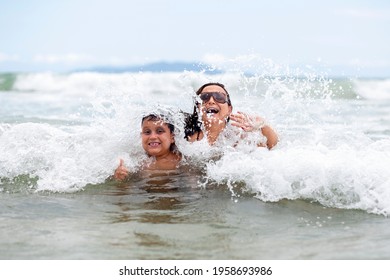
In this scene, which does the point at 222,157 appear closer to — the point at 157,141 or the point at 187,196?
the point at 157,141

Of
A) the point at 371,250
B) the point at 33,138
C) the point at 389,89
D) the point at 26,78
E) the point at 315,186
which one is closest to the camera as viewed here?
the point at 371,250

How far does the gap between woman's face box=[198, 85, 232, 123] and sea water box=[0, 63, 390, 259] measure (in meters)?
0.24

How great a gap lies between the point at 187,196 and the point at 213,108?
4.83 ft

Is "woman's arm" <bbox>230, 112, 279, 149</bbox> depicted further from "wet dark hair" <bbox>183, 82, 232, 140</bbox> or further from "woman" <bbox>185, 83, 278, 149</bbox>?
"wet dark hair" <bbox>183, 82, 232, 140</bbox>

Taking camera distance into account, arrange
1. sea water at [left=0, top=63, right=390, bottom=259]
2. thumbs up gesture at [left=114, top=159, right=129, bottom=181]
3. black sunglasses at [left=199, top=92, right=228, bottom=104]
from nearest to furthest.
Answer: sea water at [left=0, top=63, right=390, bottom=259]
thumbs up gesture at [left=114, top=159, right=129, bottom=181]
black sunglasses at [left=199, top=92, right=228, bottom=104]

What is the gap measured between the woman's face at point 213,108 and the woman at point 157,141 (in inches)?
15.6

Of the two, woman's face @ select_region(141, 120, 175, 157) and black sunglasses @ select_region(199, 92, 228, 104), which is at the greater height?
black sunglasses @ select_region(199, 92, 228, 104)

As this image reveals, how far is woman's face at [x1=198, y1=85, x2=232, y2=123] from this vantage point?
21.6ft

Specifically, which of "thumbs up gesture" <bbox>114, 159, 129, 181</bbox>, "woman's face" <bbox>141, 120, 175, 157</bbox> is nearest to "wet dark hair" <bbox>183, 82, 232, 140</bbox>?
"woman's face" <bbox>141, 120, 175, 157</bbox>
